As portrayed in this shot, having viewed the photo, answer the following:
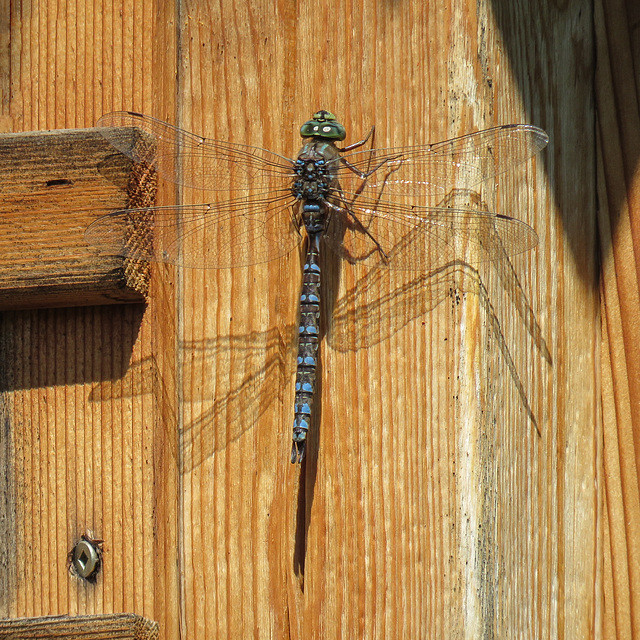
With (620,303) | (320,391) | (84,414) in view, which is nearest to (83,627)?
(84,414)

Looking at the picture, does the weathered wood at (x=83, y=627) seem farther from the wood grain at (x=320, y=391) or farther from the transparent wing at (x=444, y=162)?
the transparent wing at (x=444, y=162)

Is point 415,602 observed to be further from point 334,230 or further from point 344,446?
point 334,230

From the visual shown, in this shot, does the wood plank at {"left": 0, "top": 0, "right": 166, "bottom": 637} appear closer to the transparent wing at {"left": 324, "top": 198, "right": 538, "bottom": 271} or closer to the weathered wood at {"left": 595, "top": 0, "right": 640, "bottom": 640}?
the transparent wing at {"left": 324, "top": 198, "right": 538, "bottom": 271}

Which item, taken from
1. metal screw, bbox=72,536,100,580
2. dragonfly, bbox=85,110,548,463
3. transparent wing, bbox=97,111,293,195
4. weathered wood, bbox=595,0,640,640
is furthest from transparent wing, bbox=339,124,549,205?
metal screw, bbox=72,536,100,580

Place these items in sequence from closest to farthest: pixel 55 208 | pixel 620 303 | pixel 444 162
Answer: pixel 444 162 → pixel 55 208 → pixel 620 303

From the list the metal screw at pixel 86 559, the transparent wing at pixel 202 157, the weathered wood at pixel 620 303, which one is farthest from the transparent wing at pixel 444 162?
the metal screw at pixel 86 559

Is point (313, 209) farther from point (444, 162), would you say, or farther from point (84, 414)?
point (84, 414)
